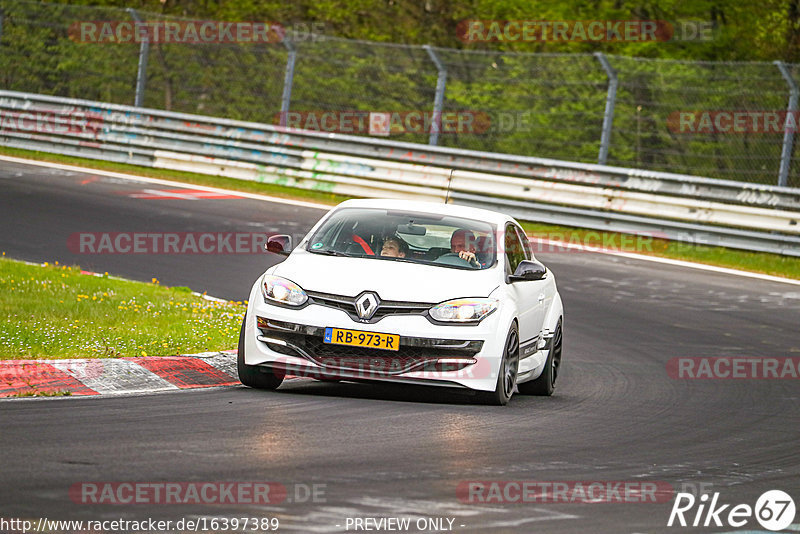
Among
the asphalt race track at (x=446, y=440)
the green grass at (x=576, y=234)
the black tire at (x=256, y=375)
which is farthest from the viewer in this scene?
the green grass at (x=576, y=234)

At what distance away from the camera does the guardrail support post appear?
24.7 metres

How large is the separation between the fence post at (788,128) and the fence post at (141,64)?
11.8m

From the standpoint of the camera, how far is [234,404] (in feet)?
28.8

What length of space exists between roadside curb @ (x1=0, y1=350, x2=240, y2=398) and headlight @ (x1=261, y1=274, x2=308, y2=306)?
2.69ft

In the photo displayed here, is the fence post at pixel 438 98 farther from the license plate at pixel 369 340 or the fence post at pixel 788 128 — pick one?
the license plate at pixel 369 340

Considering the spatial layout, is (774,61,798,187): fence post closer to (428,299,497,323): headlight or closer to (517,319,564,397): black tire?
(517,319,564,397): black tire

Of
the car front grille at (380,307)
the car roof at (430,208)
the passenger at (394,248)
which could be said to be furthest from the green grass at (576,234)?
the car front grille at (380,307)

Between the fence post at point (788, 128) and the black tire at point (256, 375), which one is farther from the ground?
the fence post at point (788, 128)

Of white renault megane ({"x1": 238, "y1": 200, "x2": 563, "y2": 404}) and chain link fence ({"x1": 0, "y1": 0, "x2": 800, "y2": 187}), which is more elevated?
chain link fence ({"x1": 0, "y1": 0, "x2": 800, "y2": 187})

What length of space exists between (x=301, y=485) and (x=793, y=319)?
34.1 ft

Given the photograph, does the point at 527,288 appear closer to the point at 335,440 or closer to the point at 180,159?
the point at 335,440

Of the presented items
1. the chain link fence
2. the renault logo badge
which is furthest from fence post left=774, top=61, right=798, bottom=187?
the renault logo badge

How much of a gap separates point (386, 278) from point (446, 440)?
1657 millimetres

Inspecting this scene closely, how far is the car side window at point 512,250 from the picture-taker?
10484 mm
